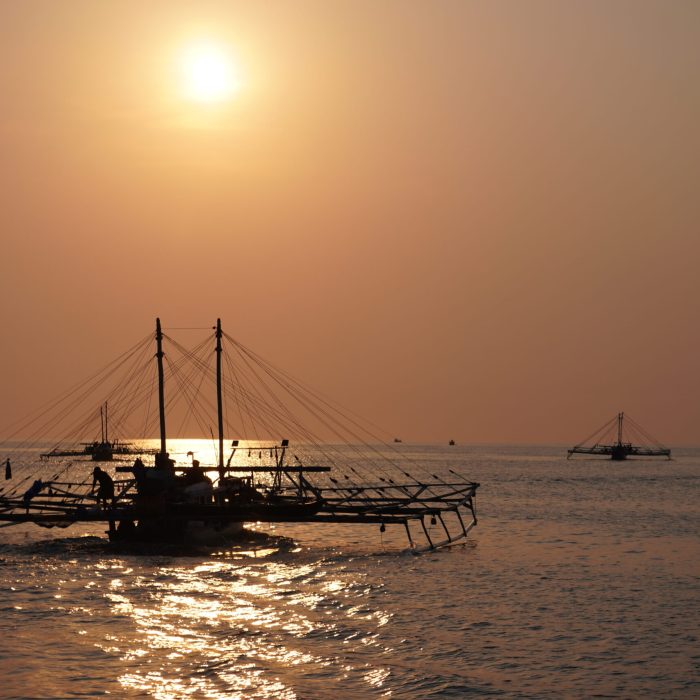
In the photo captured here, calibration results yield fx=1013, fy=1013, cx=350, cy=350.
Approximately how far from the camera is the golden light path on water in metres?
24.4

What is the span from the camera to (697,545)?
5906 centimetres

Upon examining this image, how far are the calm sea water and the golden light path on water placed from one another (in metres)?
0.08

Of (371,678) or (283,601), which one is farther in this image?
(283,601)

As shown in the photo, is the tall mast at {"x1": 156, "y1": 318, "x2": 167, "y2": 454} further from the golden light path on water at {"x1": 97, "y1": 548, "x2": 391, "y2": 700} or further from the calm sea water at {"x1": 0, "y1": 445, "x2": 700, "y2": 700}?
the golden light path on water at {"x1": 97, "y1": 548, "x2": 391, "y2": 700}

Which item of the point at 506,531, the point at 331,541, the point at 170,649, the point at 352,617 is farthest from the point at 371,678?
the point at 506,531

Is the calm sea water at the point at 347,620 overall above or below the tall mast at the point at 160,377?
below

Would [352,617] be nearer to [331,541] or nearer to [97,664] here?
[97,664]

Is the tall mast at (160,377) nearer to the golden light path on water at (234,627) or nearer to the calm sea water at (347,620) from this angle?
the calm sea water at (347,620)

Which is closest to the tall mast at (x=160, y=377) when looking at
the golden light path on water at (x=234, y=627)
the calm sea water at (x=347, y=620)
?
the calm sea water at (x=347, y=620)

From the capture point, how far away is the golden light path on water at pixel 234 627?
80.2 feet

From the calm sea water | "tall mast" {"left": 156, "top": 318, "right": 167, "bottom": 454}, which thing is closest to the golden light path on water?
the calm sea water

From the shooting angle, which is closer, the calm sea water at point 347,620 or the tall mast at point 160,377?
the calm sea water at point 347,620

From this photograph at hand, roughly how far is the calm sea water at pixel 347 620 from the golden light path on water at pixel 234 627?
8 cm

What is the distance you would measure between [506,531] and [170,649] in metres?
42.2
